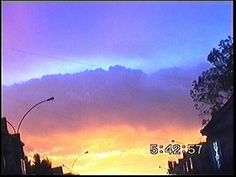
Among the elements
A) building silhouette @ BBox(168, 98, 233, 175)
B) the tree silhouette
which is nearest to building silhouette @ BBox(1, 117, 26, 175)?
the tree silhouette

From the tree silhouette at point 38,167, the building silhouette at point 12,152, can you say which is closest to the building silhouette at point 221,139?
the building silhouette at point 12,152

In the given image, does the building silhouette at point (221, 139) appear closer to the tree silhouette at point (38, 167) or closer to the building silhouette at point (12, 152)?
the building silhouette at point (12, 152)

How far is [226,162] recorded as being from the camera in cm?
4988

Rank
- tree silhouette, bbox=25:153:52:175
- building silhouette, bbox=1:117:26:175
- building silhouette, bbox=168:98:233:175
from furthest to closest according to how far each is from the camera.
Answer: tree silhouette, bbox=25:153:52:175, building silhouette, bbox=1:117:26:175, building silhouette, bbox=168:98:233:175

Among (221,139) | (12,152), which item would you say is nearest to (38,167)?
(12,152)

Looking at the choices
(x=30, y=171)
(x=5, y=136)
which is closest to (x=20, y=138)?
(x=5, y=136)

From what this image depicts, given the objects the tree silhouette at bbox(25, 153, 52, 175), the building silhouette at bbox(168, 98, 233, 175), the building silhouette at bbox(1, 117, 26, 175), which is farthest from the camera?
the tree silhouette at bbox(25, 153, 52, 175)

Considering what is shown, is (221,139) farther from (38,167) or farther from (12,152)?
(38,167)

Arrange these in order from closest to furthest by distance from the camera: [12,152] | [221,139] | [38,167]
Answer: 1. [221,139]
2. [12,152]
3. [38,167]

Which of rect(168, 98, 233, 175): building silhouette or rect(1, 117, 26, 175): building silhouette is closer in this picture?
rect(168, 98, 233, 175): building silhouette

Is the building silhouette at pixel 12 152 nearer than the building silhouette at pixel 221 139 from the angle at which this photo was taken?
No

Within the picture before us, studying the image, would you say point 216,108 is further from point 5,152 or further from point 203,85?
point 5,152

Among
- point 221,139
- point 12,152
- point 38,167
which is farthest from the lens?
point 38,167

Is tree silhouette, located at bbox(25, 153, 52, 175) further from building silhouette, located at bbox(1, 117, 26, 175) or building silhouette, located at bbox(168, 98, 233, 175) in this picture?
building silhouette, located at bbox(168, 98, 233, 175)
